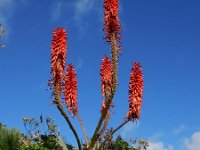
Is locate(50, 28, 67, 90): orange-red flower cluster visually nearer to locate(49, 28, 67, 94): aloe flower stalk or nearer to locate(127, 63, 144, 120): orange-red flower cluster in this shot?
locate(49, 28, 67, 94): aloe flower stalk

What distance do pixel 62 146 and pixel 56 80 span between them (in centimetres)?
237

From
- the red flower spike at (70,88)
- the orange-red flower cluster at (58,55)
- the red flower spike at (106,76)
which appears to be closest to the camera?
the orange-red flower cluster at (58,55)

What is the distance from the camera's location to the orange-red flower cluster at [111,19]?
13.1 meters

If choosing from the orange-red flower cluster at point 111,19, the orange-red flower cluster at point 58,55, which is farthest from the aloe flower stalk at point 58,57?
the orange-red flower cluster at point 111,19

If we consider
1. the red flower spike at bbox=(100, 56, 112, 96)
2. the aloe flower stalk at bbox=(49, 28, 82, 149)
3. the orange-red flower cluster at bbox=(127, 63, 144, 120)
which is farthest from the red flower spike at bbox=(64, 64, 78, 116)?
the orange-red flower cluster at bbox=(127, 63, 144, 120)

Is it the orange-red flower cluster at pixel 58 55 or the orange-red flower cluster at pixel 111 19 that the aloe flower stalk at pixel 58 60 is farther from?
the orange-red flower cluster at pixel 111 19

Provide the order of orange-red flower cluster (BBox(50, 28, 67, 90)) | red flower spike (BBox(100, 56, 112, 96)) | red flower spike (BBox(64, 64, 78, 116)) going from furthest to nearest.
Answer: red flower spike (BBox(100, 56, 112, 96))
red flower spike (BBox(64, 64, 78, 116))
orange-red flower cluster (BBox(50, 28, 67, 90))

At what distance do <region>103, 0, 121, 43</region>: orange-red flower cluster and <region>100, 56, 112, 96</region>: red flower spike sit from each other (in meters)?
1.49

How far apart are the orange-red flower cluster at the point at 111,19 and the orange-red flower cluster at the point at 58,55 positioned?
1.18 metres

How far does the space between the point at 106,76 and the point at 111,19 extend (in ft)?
6.29

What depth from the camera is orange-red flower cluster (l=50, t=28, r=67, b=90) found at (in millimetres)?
12875

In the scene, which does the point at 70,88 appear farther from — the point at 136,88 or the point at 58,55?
the point at 136,88

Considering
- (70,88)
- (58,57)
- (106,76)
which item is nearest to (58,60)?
(58,57)

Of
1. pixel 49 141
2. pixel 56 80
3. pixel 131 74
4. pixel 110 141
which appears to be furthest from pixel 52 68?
pixel 110 141
